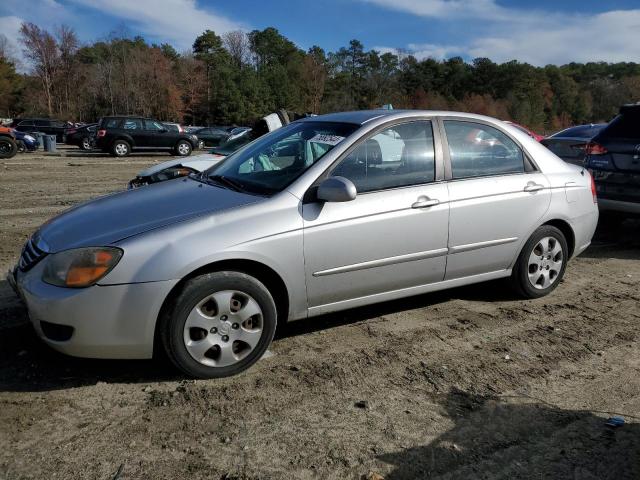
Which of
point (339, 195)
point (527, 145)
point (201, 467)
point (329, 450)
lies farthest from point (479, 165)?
point (201, 467)

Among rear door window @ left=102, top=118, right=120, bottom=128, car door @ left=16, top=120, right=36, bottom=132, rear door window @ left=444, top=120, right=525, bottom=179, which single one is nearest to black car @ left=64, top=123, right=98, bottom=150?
rear door window @ left=102, top=118, right=120, bottom=128

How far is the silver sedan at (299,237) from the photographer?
3.11m

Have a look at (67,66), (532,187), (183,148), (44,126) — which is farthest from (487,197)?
(67,66)

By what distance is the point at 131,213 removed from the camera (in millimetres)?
3570

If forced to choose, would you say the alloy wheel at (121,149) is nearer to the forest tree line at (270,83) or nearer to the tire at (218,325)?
the tire at (218,325)

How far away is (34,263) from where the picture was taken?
10.9 ft

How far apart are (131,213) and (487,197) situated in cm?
265

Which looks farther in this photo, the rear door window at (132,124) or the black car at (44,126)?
the black car at (44,126)

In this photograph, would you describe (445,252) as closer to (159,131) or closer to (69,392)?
(69,392)

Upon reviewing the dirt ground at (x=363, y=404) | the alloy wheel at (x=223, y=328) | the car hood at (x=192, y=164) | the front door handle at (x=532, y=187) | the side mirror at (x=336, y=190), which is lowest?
the dirt ground at (x=363, y=404)

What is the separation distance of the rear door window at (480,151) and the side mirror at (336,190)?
109 cm

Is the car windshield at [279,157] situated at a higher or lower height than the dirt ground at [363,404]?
higher

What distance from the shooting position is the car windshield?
3840mm

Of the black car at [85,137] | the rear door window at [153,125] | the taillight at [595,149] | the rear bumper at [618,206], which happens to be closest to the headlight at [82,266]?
the rear bumper at [618,206]
